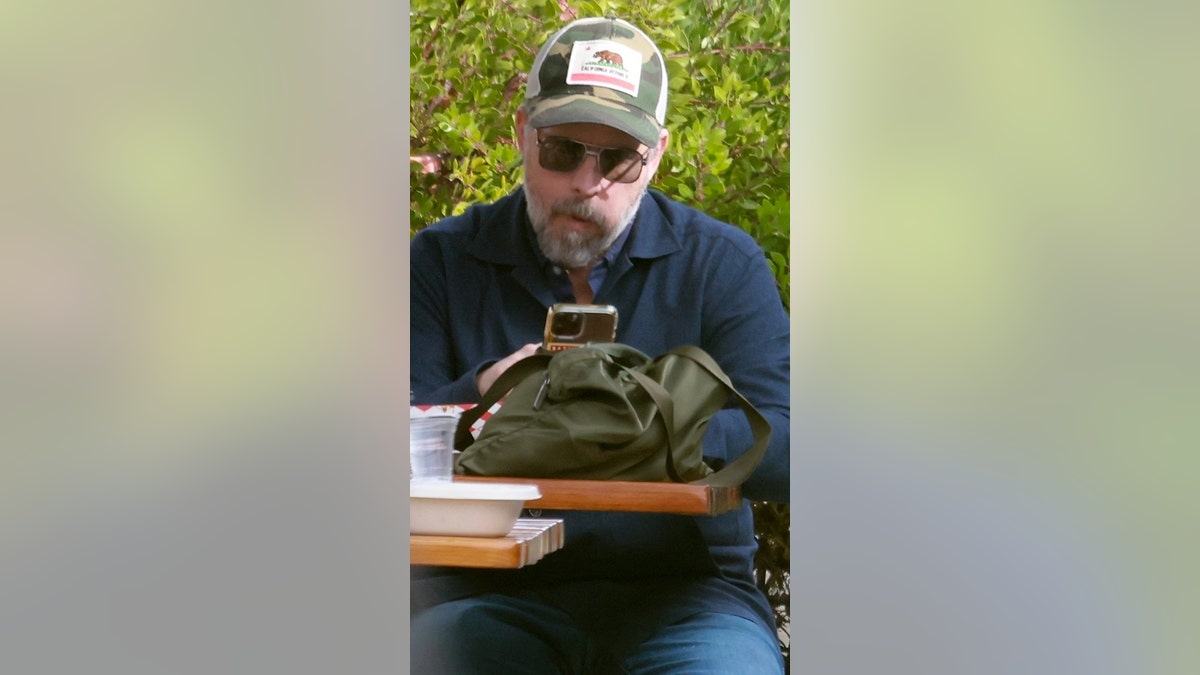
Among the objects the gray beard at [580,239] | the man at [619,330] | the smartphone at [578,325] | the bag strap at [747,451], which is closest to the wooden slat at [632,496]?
the bag strap at [747,451]

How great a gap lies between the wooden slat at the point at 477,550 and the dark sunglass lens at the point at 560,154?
2.27 ft

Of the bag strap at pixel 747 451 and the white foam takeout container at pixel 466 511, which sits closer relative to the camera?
the white foam takeout container at pixel 466 511

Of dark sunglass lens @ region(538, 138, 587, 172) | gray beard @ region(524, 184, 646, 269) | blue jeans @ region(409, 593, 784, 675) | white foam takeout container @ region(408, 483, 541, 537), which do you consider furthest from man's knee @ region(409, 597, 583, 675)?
dark sunglass lens @ region(538, 138, 587, 172)

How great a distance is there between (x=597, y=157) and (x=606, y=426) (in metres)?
0.49

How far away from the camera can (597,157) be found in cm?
206

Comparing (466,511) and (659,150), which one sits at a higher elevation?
(659,150)

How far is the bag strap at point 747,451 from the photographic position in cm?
181

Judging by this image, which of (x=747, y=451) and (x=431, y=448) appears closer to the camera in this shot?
(x=431, y=448)

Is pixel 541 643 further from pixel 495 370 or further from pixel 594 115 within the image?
pixel 594 115
